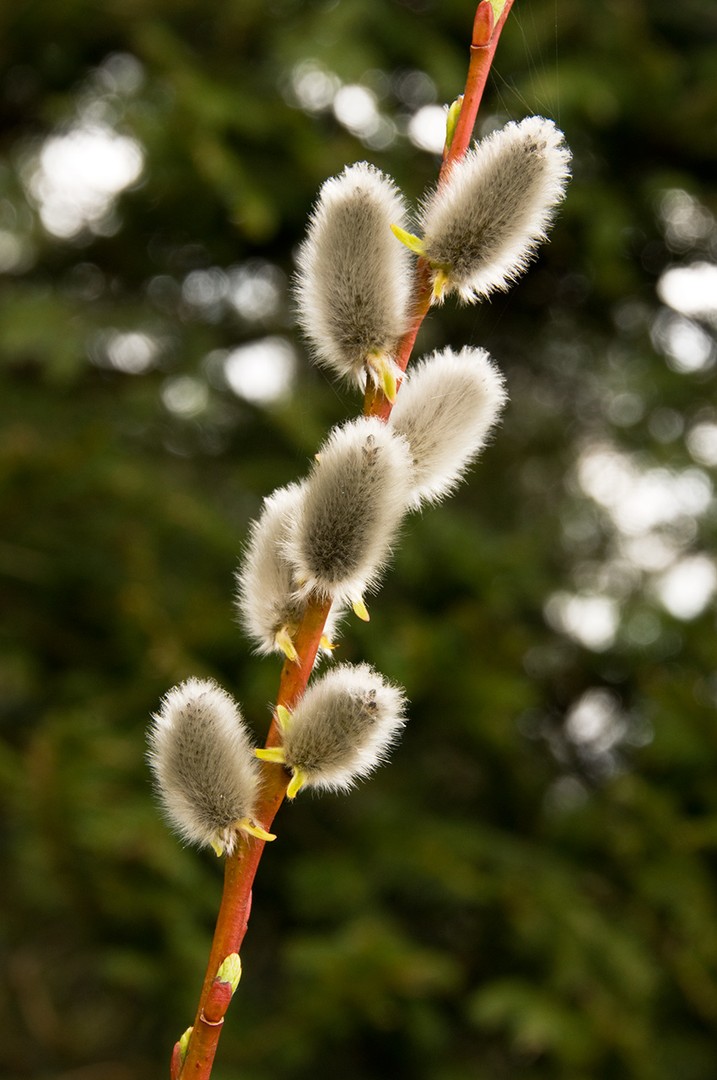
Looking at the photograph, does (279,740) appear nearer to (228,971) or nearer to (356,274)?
(228,971)

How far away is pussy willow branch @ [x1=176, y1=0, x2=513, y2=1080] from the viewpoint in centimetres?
57

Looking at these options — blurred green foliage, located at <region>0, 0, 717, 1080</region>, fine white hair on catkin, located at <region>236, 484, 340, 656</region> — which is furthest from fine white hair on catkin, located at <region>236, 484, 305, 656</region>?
blurred green foliage, located at <region>0, 0, 717, 1080</region>

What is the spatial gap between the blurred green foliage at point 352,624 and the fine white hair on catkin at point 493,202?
1.39 metres

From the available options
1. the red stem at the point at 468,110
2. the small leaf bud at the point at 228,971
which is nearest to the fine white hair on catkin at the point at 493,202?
the red stem at the point at 468,110

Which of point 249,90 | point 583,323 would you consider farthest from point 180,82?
point 583,323

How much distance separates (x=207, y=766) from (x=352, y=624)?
1.74 m

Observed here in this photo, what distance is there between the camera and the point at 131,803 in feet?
6.93

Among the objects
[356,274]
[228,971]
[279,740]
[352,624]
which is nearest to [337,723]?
[279,740]

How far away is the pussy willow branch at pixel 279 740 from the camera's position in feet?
1.87

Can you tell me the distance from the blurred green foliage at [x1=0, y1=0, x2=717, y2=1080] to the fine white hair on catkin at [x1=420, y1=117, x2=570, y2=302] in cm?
139

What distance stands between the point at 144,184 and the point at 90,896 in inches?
65.3

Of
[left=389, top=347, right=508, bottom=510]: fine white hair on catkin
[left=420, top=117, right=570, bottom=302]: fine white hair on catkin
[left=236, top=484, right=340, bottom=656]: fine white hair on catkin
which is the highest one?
[left=420, top=117, right=570, bottom=302]: fine white hair on catkin

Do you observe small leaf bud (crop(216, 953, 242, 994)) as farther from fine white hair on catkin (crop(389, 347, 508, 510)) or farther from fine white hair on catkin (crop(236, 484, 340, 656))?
fine white hair on catkin (crop(389, 347, 508, 510))

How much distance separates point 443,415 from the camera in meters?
0.66
